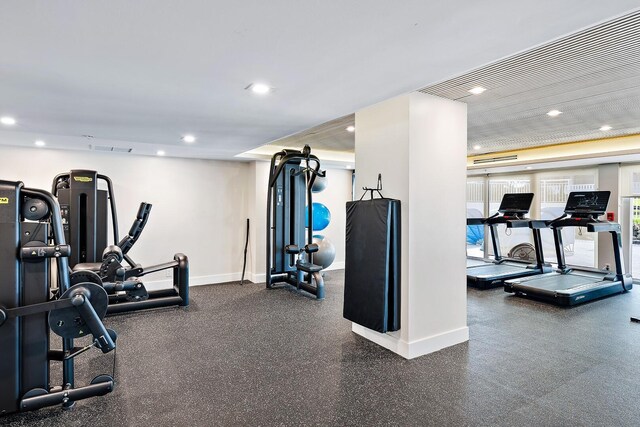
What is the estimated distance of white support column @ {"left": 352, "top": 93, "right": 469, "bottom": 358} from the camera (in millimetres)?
3299

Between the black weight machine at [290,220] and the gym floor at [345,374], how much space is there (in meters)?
1.31

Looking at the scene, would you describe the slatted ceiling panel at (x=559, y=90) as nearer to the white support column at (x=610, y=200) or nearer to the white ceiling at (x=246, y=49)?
the white ceiling at (x=246, y=49)

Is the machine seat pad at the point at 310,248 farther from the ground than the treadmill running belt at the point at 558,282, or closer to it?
farther from the ground

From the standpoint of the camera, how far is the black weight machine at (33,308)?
7.82ft

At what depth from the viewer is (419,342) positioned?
3336 millimetres

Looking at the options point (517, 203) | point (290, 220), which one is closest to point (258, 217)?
point (290, 220)

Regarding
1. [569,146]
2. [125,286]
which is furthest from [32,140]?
[569,146]

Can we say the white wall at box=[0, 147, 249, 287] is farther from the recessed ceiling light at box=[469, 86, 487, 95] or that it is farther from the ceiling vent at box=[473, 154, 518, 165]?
the ceiling vent at box=[473, 154, 518, 165]

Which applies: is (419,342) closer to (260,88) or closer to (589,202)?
(260,88)

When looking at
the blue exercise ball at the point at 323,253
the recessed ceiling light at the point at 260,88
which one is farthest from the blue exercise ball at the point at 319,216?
the recessed ceiling light at the point at 260,88

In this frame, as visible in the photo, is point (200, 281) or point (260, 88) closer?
point (260, 88)

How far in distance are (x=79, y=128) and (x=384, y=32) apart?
3.78 m

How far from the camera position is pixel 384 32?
1855 millimetres

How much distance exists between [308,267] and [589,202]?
4.87 metres
